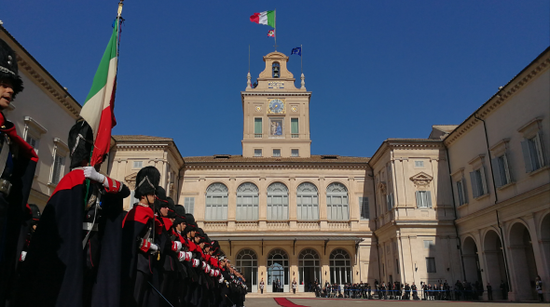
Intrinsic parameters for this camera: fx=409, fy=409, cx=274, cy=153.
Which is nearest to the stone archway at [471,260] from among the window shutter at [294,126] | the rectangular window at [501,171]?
the rectangular window at [501,171]

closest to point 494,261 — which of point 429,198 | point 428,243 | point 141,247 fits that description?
point 428,243

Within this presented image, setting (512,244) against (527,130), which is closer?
(527,130)

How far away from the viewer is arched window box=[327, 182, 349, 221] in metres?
32.7

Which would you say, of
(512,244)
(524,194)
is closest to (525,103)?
(524,194)

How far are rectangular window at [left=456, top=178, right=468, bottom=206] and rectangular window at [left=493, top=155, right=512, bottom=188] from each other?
13.8ft

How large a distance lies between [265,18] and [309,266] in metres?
26.2

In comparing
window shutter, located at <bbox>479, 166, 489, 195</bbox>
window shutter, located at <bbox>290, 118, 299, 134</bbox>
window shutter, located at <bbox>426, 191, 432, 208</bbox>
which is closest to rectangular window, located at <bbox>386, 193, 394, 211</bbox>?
window shutter, located at <bbox>426, 191, 432, 208</bbox>

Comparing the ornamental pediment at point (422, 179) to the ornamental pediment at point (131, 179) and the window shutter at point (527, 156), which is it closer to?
the window shutter at point (527, 156)

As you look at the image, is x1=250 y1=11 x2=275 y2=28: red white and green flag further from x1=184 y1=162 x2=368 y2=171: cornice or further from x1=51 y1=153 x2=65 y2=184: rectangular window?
x1=51 y1=153 x2=65 y2=184: rectangular window

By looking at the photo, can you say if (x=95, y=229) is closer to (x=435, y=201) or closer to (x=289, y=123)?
(x=435, y=201)

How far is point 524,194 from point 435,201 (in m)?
9.10

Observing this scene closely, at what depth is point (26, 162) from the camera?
9.58 feet

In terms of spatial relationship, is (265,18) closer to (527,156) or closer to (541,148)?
(527,156)

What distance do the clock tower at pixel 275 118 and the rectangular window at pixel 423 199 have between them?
12417 mm
